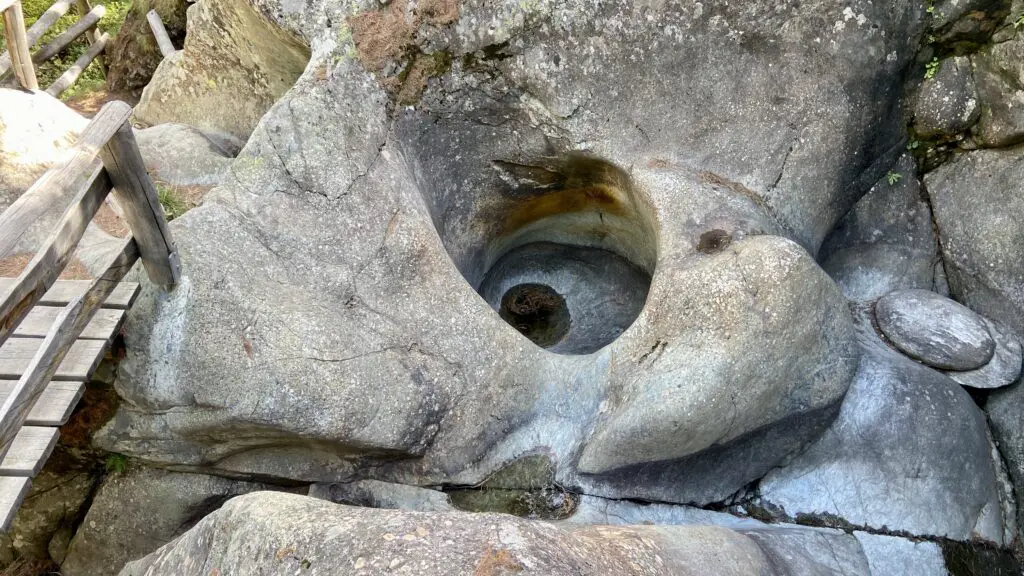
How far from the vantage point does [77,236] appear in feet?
9.12

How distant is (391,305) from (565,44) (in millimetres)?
2107

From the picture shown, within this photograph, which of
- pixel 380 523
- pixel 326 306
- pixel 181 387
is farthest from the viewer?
pixel 326 306

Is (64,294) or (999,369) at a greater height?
(999,369)

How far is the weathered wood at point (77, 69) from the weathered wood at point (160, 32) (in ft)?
4.13

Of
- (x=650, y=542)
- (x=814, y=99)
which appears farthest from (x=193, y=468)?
(x=814, y=99)

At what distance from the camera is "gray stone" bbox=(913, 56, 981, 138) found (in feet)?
14.5

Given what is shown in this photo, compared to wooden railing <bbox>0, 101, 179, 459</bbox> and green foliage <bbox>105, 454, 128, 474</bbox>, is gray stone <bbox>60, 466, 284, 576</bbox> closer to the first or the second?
green foliage <bbox>105, 454, 128, 474</bbox>

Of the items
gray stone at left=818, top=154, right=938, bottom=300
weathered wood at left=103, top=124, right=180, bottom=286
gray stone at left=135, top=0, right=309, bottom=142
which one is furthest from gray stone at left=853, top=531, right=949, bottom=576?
gray stone at left=135, top=0, right=309, bottom=142

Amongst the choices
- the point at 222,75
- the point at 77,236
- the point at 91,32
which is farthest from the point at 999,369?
the point at 91,32

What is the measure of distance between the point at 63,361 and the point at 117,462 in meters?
1.03

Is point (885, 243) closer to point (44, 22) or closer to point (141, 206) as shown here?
point (141, 206)

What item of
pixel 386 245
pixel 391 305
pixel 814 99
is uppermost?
pixel 814 99

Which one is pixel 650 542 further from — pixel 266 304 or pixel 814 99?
pixel 814 99

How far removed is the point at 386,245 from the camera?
4.08m
